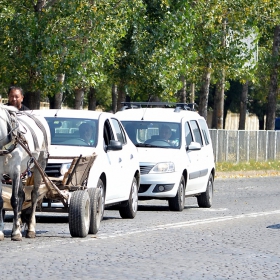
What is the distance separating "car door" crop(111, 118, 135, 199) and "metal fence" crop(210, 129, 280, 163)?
22754mm

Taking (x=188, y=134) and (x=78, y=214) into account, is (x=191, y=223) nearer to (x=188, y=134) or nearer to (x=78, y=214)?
(x=78, y=214)

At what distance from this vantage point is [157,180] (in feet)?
62.1

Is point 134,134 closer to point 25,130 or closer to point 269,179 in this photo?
point 25,130

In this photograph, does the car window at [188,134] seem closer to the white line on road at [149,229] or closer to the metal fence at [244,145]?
the white line on road at [149,229]

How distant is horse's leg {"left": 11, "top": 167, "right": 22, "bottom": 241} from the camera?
12.6 meters

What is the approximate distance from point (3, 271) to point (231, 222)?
7445mm

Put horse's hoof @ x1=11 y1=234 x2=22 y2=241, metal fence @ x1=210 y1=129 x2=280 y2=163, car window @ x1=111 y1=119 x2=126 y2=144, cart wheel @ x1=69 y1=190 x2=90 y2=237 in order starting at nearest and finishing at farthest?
horse's hoof @ x1=11 y1=234 x2=22 y2=241, cart wheel @ x1=69 y1=190 x2=90 y2=237, car window @ x1=111 y1=119 x2=126 y2=144, metal fence @ x1=210 y1=129 x2=280 y2=163

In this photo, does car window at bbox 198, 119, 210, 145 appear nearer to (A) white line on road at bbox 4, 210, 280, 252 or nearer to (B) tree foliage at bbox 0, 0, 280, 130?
(A) white line on road at bbox 4, 210, 280, 252

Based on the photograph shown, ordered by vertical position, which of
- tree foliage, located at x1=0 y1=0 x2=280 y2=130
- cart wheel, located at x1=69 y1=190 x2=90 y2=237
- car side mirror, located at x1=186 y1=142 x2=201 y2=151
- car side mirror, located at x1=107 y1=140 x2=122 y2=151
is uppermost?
tree foliage, located at x1=0 y1=0 x2=280 y2=130

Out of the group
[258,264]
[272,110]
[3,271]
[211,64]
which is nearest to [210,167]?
[258,264]

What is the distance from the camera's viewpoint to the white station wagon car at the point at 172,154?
19031 mm

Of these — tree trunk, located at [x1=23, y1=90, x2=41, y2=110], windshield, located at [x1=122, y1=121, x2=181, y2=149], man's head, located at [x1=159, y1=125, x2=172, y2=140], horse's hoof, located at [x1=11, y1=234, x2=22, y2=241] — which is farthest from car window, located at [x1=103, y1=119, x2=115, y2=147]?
tree trunk, located at [x1=23, y1=90, x2=41, y2=110]

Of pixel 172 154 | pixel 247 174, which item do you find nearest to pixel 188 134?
pixel 172 154

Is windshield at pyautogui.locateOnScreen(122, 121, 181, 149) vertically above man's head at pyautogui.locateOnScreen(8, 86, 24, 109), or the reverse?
man's head at pyautogui.locateOnScreen(8, 86, 24, 109)
